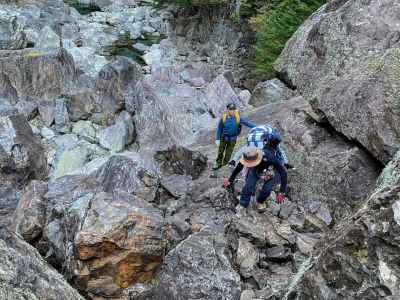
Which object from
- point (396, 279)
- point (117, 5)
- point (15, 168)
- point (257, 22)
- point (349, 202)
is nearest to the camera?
point (396, 279)

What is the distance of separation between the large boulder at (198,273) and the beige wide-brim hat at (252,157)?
1724 mm

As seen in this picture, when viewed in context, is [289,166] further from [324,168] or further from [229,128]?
[229,128]

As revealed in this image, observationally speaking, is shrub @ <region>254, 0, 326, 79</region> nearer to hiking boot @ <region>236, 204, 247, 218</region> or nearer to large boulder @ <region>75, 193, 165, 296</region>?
hiking boot @ <region>236, 204, 247, 218</region>

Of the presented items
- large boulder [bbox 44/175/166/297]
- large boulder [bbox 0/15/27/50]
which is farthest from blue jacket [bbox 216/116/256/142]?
large boulder [bbox 0/15/27/50]

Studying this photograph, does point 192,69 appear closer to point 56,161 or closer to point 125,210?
point 56,161

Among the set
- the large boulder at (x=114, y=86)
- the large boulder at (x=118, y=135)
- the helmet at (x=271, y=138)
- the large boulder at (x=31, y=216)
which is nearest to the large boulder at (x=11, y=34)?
the large boulder at (x=114, y=86)

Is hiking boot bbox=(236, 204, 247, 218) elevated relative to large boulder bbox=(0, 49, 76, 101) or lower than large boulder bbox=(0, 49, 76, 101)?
elevated

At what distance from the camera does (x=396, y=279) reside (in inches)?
183

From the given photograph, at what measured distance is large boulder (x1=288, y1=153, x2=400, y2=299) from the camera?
478cm

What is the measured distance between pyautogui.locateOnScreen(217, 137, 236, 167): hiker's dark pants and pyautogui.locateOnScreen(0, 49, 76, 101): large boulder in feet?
42.3

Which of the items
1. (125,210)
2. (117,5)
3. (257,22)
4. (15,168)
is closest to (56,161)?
(15,168)

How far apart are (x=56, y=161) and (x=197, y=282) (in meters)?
11.8

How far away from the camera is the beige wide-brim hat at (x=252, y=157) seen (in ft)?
28.8

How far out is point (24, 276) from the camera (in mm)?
5746
